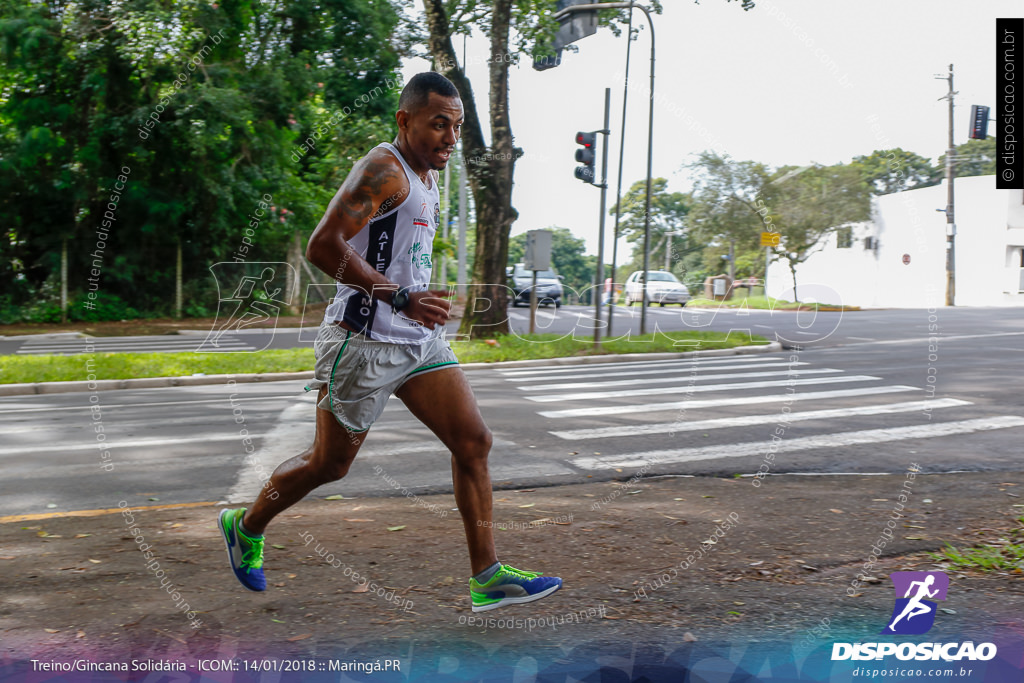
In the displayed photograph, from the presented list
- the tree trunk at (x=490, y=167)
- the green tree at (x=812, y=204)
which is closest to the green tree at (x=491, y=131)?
the tree trunk at (x=490, y=167)

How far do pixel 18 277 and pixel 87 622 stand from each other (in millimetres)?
21047

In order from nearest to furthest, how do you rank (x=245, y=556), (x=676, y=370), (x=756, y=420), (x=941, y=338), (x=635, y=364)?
(x=245, y=556), (x=756, y=420), (x=676, y=370), (x=635, y=364), (x=941, y=338)

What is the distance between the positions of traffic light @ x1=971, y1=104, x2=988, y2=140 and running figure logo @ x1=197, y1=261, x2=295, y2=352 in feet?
64.2

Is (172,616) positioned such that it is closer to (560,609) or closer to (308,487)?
(308,487)

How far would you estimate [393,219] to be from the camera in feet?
10.4

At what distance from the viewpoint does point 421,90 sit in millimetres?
3246

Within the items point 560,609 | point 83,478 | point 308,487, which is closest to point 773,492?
point 560,609

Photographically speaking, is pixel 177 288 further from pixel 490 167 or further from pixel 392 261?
pixel 392 261

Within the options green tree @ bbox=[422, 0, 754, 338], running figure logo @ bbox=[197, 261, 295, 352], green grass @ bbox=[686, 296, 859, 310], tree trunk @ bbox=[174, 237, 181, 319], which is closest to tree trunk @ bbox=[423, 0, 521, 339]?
green tree @ bbox=[422, 0, 754, 338]

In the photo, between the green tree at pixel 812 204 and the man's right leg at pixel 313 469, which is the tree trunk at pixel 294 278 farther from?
the man's right leg at pixel 313 469

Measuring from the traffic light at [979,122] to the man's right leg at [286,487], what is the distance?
25.5 meters

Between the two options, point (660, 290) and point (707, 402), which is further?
point (660, 290)

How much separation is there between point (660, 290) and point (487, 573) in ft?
89.2

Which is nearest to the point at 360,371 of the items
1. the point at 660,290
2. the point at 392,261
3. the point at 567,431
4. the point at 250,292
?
the point at 392,261
